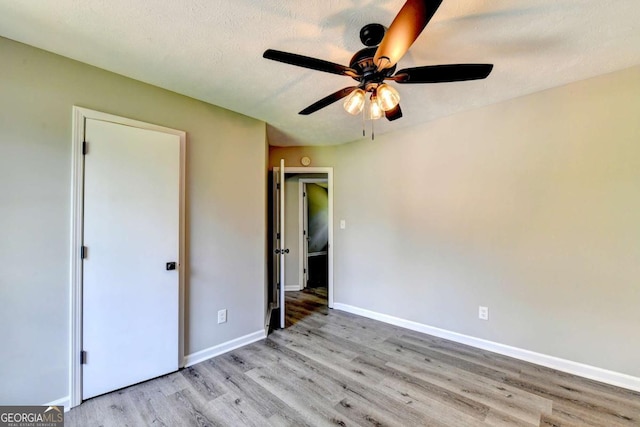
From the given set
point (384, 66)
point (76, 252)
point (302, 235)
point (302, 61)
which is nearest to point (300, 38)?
point (302, 61)

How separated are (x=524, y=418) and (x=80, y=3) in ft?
11.6

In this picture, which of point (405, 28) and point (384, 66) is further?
point (384, 66)

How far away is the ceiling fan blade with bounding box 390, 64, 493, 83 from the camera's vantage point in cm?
Result: 132

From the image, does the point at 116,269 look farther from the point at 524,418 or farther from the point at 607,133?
the point at 607,133

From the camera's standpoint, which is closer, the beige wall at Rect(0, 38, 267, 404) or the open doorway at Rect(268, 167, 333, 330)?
the beige wall at Rect(0, 38, 267, 404)

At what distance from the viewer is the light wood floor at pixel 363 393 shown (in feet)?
5.63

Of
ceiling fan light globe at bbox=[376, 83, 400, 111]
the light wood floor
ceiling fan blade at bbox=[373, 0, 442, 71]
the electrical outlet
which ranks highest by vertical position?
ceiling fan blade at bbox=[373, 0, 442, 71]

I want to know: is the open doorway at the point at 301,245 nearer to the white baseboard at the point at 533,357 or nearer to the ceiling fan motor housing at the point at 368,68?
the white baseboard at the point at 533,357

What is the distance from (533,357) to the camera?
2.33 meters

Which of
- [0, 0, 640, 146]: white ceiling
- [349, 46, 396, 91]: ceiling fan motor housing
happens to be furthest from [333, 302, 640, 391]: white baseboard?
[349, 46, 396, 91]: ceiling fan motor housing

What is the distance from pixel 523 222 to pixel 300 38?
94.6 inches

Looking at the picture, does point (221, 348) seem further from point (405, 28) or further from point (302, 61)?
point (405, 28)

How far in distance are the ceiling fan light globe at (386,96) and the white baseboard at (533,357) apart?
246 centimetres

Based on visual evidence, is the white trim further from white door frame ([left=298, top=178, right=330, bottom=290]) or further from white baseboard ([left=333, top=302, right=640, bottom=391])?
white door frame ([left=298, top=178, right=330, bottom=290])
